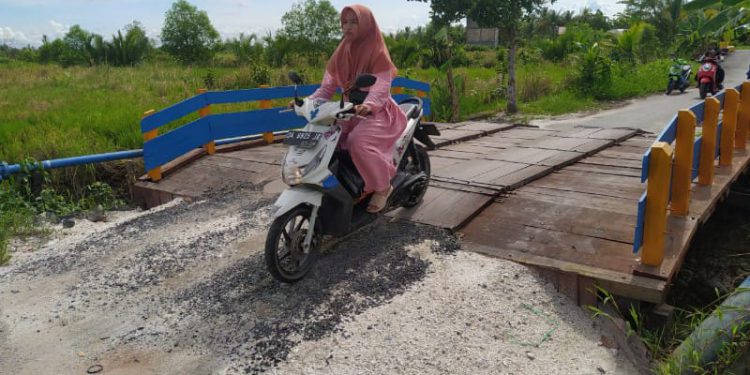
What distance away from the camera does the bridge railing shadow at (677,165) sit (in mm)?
3676

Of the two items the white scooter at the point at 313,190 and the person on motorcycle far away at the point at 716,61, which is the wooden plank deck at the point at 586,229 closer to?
the white scooter at the point at 313,190

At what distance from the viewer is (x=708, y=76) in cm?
1507

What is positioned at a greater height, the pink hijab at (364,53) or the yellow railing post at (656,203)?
the pink hijab at (364,53)

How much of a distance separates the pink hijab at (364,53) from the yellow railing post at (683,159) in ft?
7.21

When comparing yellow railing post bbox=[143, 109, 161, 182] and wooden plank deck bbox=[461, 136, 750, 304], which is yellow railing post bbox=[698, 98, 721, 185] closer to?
wooden plank deck bbox=[461, 136, 750, 304]

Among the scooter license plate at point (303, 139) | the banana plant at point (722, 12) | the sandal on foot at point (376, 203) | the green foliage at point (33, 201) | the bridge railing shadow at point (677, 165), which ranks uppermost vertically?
the banana plant at point (722, 12)

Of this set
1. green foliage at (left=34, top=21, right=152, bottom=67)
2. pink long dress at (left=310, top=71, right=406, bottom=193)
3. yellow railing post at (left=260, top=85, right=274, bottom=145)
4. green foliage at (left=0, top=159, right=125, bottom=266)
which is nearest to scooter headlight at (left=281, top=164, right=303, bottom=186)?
pink long dress at (left=310, top=71, right=406, bottom=193)

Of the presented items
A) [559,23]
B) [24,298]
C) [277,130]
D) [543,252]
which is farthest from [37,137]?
[559,23]

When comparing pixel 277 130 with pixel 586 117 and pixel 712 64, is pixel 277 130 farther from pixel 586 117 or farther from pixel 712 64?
pixel 712 64

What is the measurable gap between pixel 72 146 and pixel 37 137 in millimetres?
656

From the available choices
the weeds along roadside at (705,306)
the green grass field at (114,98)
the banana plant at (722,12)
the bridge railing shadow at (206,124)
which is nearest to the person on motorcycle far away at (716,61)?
the green grass field at (114,98)

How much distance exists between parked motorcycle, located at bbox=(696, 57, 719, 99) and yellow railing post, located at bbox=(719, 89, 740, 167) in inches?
418

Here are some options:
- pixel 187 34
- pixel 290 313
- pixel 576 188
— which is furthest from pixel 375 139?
pixel 187 34

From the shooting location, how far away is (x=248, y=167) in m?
7.39
